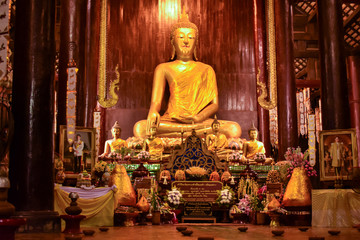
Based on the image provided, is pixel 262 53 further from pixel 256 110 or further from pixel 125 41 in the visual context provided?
pixel 125 41

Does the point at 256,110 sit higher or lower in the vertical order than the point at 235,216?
higher

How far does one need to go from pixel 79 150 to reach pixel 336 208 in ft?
11.6

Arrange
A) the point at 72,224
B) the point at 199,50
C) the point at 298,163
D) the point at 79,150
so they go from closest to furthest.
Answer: the point at 72,224 < the point at 79,150 < the point at 298,163 < the point at 199,50

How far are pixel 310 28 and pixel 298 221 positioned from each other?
35.8ft

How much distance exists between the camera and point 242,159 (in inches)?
387

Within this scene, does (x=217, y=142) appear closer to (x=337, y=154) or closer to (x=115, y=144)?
(x=115, y=144)

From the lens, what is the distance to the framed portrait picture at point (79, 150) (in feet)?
25.0

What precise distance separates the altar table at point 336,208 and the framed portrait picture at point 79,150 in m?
3.19

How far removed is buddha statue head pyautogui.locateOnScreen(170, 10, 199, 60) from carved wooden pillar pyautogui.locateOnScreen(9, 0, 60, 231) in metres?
6.59

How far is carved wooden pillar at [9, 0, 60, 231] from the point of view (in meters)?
5.37

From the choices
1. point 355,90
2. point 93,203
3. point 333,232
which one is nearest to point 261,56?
point 355,90

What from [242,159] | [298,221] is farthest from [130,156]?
[298,221]

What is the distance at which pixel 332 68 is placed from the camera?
8344 millimetres

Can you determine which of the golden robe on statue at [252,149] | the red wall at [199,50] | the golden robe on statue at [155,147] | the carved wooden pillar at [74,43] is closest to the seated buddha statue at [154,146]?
the golden robe on statue at [155,147]
